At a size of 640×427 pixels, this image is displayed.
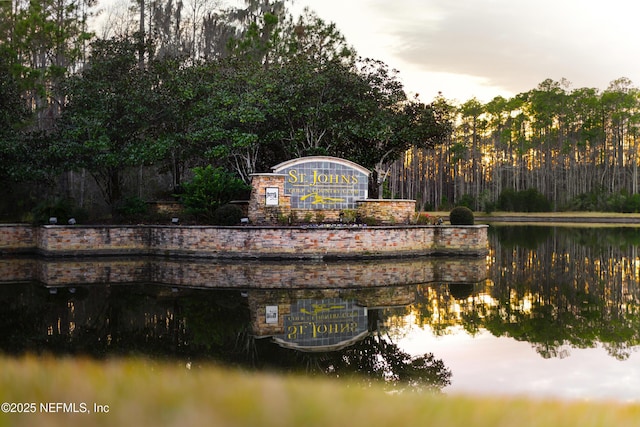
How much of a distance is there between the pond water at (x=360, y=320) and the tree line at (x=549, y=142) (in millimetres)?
45903

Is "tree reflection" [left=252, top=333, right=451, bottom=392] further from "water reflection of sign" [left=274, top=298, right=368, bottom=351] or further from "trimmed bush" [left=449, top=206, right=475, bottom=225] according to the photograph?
"trimmed bush" [left=449, top=206, right=475, bottom=225]

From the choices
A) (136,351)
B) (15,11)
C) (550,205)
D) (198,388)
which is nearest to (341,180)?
(136,351)

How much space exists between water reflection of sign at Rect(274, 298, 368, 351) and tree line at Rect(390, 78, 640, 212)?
50.3 m

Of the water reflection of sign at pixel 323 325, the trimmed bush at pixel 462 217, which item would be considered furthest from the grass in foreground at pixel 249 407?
the trimmed bush at pixel 462 217

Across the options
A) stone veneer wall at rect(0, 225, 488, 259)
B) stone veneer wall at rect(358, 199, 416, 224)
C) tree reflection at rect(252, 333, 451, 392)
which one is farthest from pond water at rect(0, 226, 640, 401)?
stone veneer wall at rect(358, 199, 416, 224)

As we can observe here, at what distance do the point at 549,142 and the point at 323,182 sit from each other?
54027mm

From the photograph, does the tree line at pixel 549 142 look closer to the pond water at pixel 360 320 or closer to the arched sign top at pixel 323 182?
the arched sign top at pixel 323 182

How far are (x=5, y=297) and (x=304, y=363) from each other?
340 inches

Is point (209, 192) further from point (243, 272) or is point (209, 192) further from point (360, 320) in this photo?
point (360, 320)

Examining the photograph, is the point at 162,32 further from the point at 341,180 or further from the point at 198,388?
the point at 198,388

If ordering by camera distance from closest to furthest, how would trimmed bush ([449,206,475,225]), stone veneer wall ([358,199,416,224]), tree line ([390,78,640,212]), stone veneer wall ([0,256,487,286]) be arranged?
stone veneer wall ([0,256,487,286]) < stone veneer wall ([358,199,416,224]) < trimmed bush ([449,206,475,225]) < tree line ([390,78,640,212])

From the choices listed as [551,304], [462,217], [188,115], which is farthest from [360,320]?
[188,115]

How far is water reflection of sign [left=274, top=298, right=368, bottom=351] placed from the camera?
27.6ft

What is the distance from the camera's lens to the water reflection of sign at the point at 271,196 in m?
21.5
